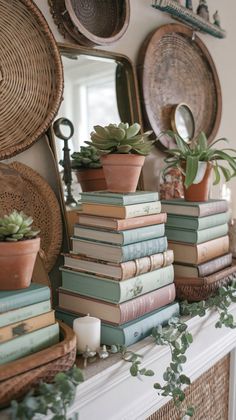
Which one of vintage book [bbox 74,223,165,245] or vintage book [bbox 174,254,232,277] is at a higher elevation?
vintage book [bbox 74,223,165,245]

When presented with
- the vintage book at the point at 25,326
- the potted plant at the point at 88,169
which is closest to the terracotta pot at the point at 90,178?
the potted plant at the point at 88,169

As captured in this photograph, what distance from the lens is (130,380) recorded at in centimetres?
82

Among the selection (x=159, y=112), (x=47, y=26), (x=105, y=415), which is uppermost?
(x=47, y=26)

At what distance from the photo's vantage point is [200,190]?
1.10 meters

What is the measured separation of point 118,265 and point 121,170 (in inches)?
8.5

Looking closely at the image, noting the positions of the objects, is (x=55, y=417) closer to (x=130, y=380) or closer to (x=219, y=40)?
(x=130, y=380)

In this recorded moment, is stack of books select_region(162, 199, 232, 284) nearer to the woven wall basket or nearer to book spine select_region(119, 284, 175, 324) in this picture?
book spine select_region(119, 284, 175, 324)

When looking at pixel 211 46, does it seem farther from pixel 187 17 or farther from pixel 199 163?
pixel 199 163

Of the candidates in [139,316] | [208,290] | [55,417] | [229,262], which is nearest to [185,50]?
[229,262]

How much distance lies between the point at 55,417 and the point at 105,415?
0.68ft

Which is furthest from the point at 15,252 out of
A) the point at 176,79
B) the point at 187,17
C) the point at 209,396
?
the point at 187,17

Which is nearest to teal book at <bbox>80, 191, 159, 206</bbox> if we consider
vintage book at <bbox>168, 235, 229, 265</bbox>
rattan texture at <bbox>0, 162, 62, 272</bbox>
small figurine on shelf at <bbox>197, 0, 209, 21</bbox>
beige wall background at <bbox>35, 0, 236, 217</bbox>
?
rattan texture at <bbox>0, 162, 62, 272</bbox>

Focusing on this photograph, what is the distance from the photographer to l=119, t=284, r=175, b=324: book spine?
32.3 inches

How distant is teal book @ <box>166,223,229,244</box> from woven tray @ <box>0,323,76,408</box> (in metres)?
0.48
